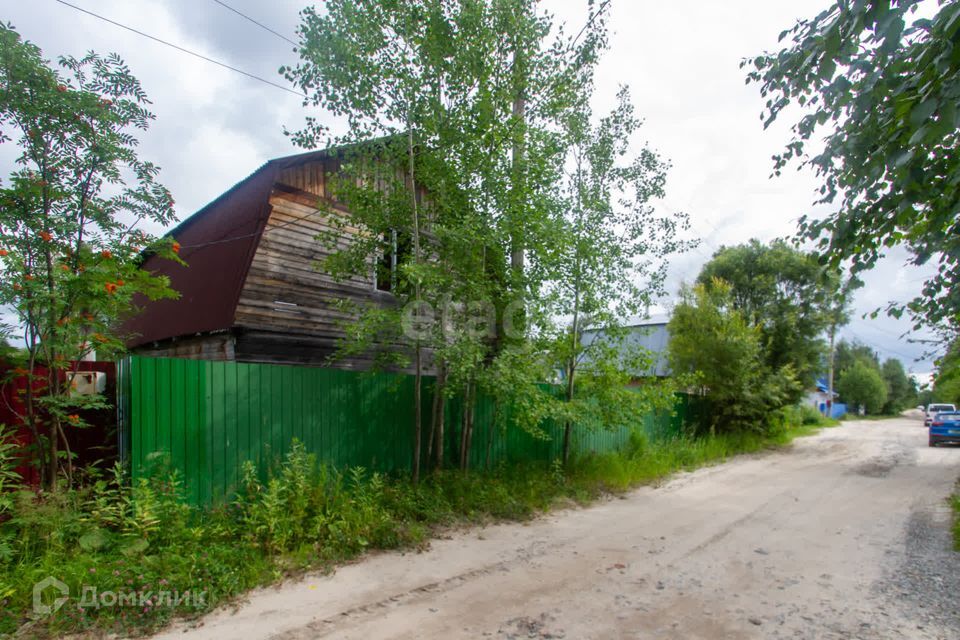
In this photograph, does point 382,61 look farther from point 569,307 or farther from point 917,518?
point 917,518

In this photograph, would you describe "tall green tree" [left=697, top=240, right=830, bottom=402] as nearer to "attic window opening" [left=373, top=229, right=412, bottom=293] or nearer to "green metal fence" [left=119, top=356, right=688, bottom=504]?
"attic window opening" [left=373, top=229, right=412, bottom=293]

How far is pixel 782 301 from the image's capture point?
20.1m

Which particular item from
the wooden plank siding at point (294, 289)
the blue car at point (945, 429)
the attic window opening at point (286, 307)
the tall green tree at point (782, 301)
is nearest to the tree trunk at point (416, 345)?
the wooden plank siding at point (294, 289)

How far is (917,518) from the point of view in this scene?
8156 mm

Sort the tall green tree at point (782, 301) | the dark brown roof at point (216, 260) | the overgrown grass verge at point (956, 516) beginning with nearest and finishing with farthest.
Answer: the overgrown grass verge at point (956, 516)
the dark brown roof at point (216, 260)
the tall green tree at point (782, 301)

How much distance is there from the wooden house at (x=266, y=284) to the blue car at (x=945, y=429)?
2059 cm

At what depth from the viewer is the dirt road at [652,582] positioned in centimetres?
420

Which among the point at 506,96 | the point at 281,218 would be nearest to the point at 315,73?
the point at 506,96

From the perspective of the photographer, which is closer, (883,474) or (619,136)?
(619,136)

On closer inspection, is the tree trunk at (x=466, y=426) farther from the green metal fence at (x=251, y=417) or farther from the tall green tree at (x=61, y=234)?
the tall green tree at (x=61, y=234)

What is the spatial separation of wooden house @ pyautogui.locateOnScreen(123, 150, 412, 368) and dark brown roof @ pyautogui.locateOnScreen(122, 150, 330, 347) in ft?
0.08

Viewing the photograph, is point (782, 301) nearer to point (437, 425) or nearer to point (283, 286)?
point (437, 425)

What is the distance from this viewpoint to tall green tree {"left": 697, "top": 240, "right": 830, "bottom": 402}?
19359mm

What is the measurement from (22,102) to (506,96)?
5.29m
